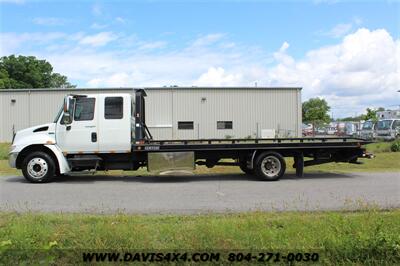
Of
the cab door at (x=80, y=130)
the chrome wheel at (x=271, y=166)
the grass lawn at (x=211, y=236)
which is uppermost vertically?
the cab door at (x=80, y=130)

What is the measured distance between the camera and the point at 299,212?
26.8 ft

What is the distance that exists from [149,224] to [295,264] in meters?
2.61

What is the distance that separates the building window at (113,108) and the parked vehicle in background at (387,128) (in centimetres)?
2441

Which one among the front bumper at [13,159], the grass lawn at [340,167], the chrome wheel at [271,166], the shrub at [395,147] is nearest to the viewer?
the front bumper at [13,159]

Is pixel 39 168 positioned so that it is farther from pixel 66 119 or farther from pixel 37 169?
pixel 66 119

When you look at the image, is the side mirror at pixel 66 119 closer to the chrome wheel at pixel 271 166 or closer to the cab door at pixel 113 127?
the cab door at pixel 113 127

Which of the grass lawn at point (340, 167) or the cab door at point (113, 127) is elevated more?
the cab door at point (113, 127)

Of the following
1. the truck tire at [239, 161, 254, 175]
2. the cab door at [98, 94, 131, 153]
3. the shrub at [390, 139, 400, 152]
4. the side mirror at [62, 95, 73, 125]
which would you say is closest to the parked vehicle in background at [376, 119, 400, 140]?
the shrub at [390, 139, 400, 152]

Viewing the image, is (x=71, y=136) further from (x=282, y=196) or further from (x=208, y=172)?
(x=282, y=196)

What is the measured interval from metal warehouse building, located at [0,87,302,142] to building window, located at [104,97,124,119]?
84.4ft

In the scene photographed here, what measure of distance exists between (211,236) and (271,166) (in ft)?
25.7

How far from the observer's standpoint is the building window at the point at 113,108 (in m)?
12.9

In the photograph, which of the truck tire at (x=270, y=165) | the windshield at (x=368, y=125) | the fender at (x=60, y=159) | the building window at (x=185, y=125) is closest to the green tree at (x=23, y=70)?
the building window at (x=185, y=125)

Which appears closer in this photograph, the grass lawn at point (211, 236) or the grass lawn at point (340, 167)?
the grass lawn at point (211, 236)
